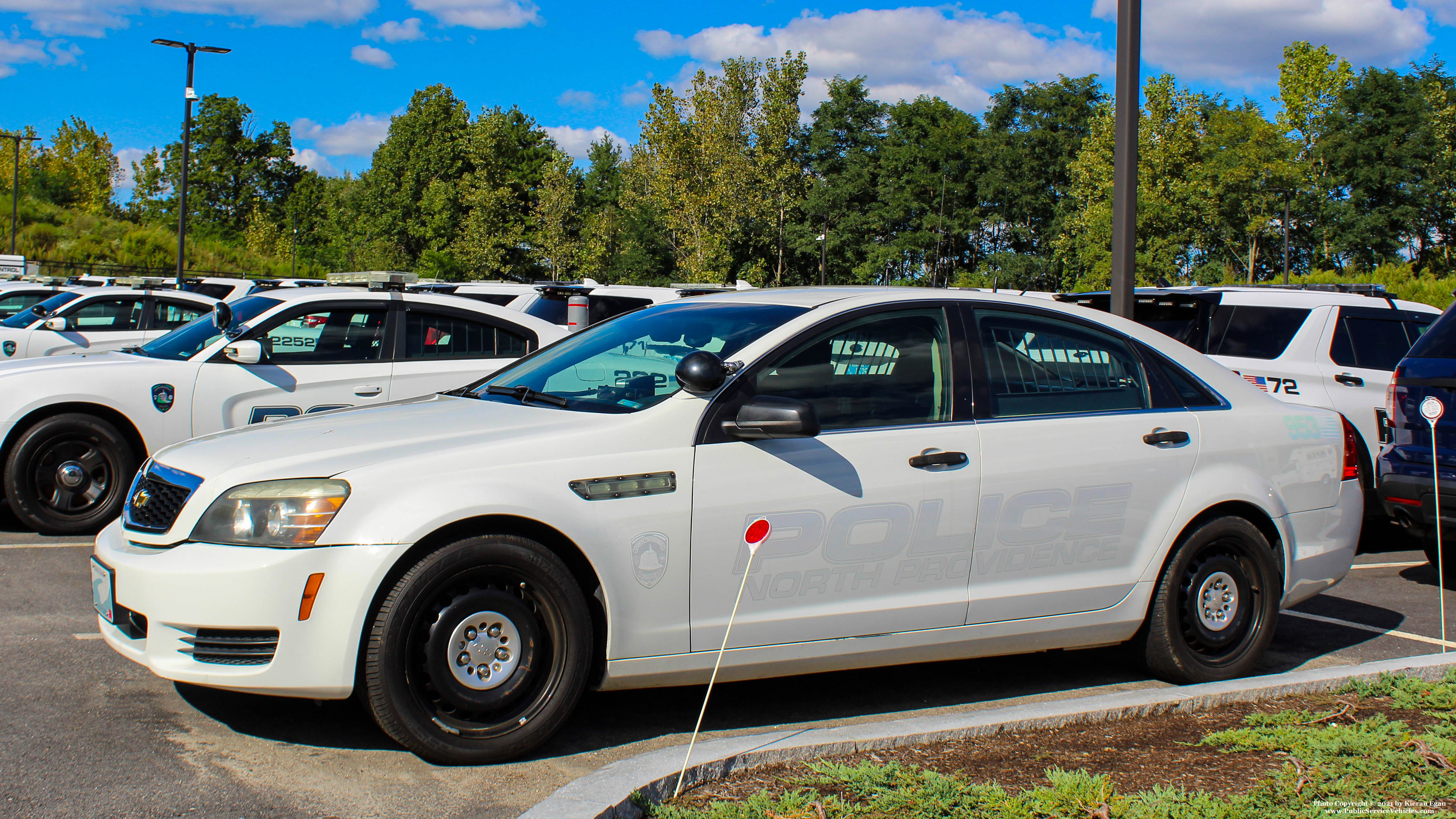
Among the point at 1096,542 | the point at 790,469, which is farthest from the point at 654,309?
the point at 1096,542

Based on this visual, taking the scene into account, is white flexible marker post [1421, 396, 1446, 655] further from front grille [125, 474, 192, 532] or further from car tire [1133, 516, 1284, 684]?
front grille [125, 474, 192, 532]

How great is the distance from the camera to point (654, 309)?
17.3 feet

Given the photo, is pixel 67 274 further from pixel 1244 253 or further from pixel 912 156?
pixel 1244 253

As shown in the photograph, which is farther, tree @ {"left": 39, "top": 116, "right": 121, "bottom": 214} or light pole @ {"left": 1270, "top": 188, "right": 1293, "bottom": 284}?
tree @ {"left": 39, "top": 116, "right": 121, "bottom": 214}

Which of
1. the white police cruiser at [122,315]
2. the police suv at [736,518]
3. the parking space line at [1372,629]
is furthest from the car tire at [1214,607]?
the white police cruiser at [122,315]

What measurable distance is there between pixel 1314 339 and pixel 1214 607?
496 centimetres

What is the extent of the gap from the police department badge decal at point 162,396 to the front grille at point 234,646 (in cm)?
483

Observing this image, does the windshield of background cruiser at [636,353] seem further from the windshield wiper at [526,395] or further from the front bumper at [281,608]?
the front bumper at [281,608]

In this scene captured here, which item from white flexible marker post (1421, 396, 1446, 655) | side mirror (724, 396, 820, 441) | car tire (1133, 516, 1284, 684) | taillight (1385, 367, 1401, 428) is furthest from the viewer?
taillight (1385, 367, 1401, 428)

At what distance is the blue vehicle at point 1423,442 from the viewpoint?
23.0ft

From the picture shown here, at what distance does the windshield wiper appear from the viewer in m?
4.55

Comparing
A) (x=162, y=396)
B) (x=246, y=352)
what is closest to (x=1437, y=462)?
(x=246, y=352)

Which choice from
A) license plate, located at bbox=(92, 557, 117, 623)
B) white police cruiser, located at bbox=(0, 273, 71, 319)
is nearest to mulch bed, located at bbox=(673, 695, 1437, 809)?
license plate, located at bbox=(92, 557, 117, 623)

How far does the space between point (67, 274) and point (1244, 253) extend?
2360 inches
